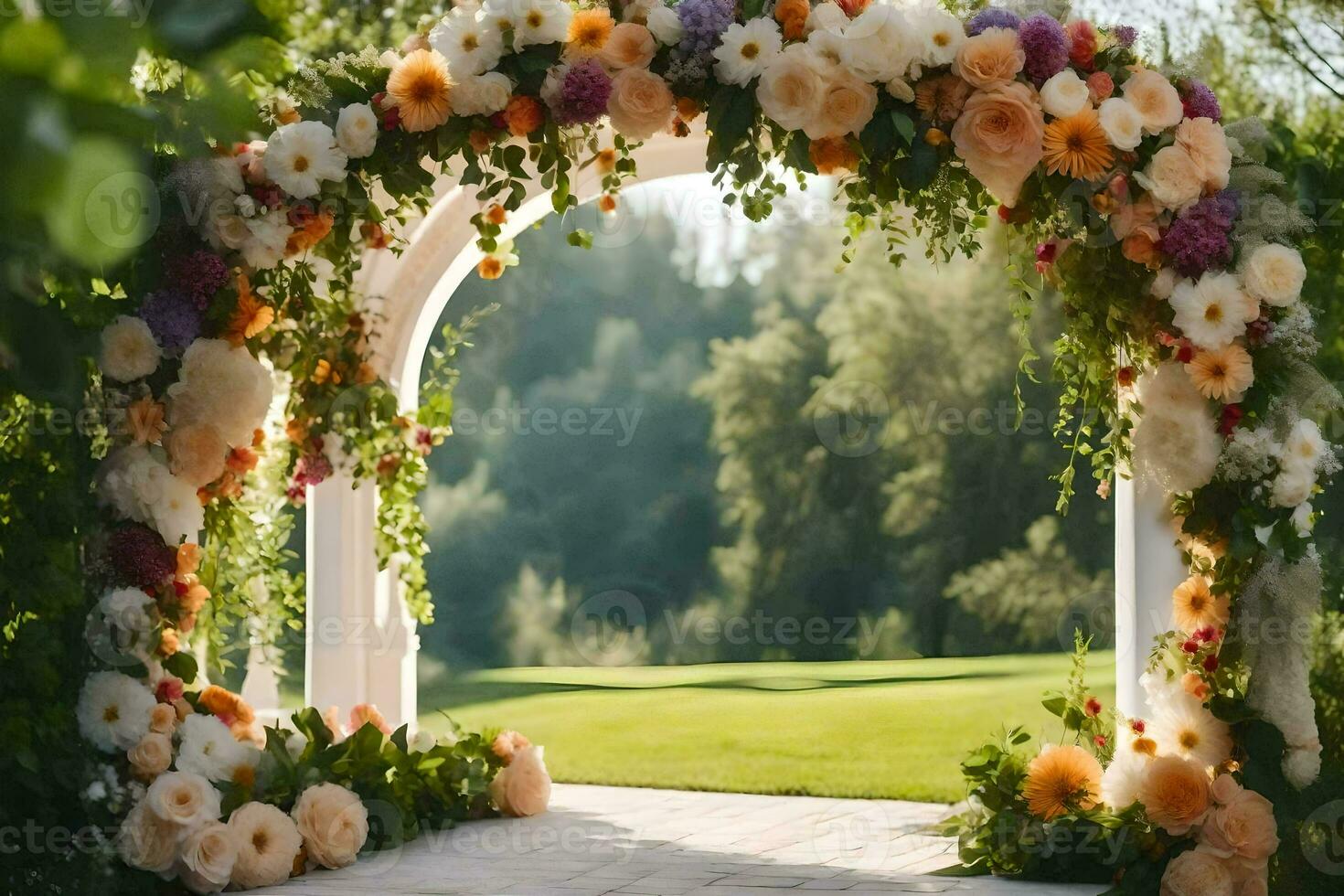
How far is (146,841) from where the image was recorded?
167 inches

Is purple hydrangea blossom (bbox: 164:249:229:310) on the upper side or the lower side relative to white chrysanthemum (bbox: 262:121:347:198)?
lower

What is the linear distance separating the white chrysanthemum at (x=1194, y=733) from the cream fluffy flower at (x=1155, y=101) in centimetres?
174

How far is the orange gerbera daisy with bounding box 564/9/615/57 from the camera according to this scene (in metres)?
4.38

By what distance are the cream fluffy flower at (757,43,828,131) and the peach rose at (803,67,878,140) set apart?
0.03 m

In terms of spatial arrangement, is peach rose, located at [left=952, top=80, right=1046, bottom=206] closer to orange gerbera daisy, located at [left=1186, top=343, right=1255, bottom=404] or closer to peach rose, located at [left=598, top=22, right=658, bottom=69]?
orange gerbera daisy, located at [left=1186, top=343, right=1255, bottom=404]

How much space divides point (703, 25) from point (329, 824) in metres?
2.85

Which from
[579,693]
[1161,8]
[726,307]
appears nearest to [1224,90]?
[1161,8]

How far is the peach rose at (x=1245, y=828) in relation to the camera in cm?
404

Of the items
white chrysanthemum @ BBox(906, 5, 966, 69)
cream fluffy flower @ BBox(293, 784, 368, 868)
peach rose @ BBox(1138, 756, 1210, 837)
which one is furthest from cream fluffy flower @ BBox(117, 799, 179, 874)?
white chrysanthemum @ BBox(906, 5, 966, 69)

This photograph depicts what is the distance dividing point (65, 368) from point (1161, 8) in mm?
Answer: 8806

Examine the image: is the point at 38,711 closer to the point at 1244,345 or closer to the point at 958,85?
the point at 958,85

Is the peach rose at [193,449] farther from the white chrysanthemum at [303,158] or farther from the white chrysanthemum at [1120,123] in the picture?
the white chrysanthemum at [1120,123]

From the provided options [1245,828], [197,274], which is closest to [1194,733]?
[1245,828]

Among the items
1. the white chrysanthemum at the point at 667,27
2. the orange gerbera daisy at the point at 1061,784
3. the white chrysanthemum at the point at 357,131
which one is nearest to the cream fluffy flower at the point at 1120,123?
the white chrysanthemum at the point at 667,27
